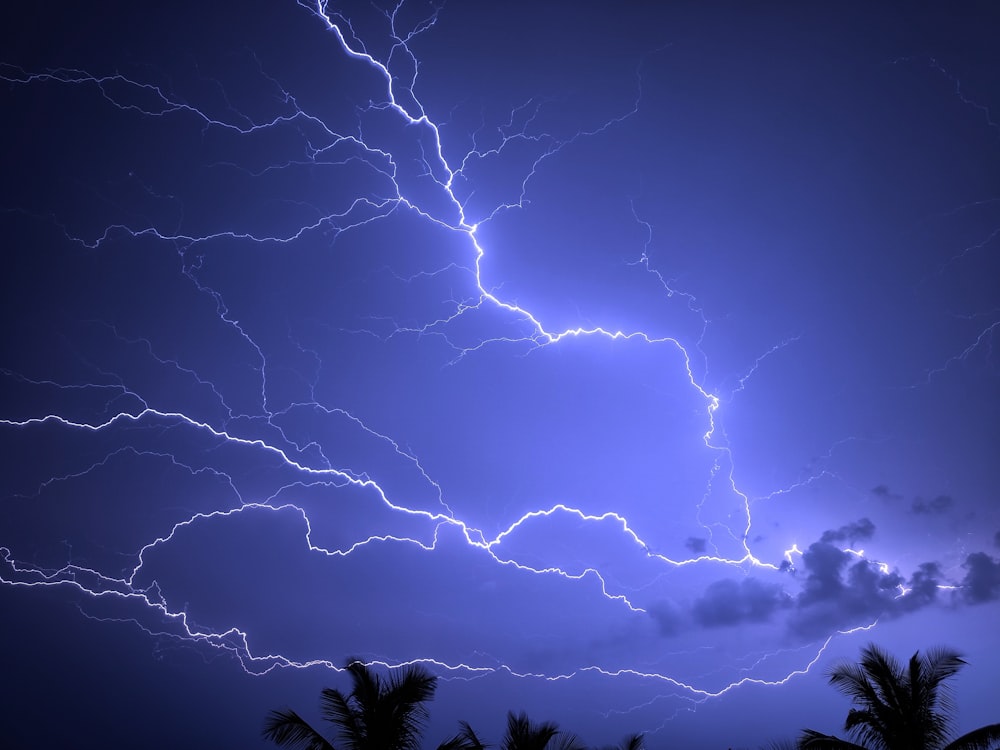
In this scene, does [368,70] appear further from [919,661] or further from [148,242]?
[919,661]

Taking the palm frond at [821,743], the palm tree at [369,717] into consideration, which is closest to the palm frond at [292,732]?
the palm tree at [369,717]

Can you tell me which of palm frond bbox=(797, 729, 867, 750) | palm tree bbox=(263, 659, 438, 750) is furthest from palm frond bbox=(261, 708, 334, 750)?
palm frond bbox=(797, 729, 867, 750)

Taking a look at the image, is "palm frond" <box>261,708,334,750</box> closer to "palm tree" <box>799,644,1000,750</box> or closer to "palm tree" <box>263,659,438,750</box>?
"palm tree" <box>263,659,438,750</box>

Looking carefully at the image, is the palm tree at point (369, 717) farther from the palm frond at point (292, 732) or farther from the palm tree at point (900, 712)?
the palm tree at point (900, 712)

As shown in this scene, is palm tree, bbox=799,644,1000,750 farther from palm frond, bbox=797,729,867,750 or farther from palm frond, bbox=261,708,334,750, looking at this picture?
palm frond, bbox=261,708,334,750

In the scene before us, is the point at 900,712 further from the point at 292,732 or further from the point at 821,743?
the point at 292,732

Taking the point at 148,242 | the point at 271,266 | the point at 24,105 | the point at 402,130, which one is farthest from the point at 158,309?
the point at 402,130

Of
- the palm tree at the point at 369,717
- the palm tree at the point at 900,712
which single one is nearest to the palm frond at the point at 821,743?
the palm tree at the point at 900,712

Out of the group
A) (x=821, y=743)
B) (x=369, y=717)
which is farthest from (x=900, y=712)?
(x=369, y=717)

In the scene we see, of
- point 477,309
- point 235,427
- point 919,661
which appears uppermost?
point 477,309

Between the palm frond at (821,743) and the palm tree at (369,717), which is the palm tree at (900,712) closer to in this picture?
the palm frond at (821,743)

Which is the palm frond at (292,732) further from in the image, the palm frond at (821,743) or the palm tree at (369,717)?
the palm frond at (821,743)
